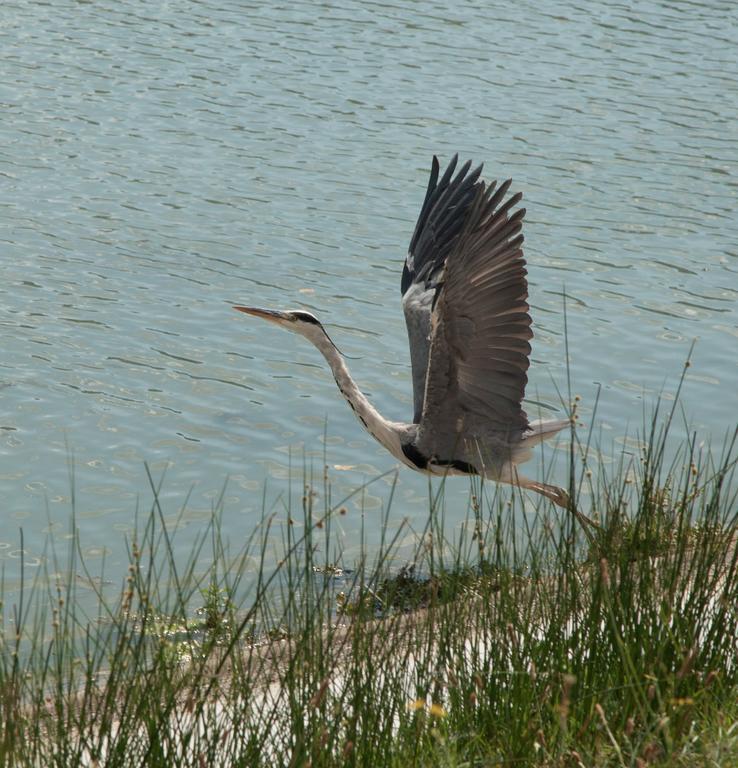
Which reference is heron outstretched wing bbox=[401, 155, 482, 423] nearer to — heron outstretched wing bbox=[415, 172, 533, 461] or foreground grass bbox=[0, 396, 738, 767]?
heron outstretched wing bbox=[415, 172, 533, 461]

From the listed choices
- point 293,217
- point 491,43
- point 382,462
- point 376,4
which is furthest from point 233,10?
point 382,462

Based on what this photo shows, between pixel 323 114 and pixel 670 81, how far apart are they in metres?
3.93

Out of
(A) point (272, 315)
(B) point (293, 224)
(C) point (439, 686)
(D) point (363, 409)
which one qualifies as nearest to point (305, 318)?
(A) point (272, 315)

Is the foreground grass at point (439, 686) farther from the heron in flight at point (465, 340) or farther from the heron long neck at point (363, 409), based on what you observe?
the heron long neck at point (363, 409)

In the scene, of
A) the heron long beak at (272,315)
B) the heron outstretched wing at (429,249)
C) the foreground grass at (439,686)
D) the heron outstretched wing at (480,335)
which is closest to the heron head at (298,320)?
the heron long beak at (272,315)

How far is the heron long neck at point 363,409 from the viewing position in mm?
5625

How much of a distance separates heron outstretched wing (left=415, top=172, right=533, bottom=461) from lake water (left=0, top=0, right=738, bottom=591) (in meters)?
0.47

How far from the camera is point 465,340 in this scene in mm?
5309

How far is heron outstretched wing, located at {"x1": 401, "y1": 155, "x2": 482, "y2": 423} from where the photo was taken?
5777 mm

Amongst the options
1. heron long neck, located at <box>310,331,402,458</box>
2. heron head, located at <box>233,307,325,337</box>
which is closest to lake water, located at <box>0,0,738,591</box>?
heron long neck, located at <box>310,331,402,458</box>

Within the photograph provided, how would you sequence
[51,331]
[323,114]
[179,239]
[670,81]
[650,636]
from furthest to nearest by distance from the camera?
1. [670,81]
2. [323,114]
3. [179,239]
4. [51,331]
5. [650,636]

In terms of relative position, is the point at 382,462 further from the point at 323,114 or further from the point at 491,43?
the point at 491,43

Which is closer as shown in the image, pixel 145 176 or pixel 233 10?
pixel 145 176

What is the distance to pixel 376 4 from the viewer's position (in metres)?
16.4
